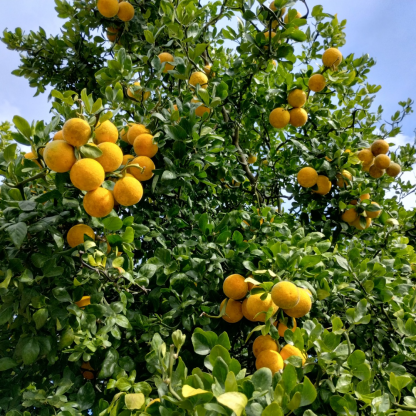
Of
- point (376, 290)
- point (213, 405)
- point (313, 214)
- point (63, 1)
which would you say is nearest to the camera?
point (213, 405)

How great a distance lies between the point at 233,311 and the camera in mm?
1622

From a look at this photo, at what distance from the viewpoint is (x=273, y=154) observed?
3.17 meters

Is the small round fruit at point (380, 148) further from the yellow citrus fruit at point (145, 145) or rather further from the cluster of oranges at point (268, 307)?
the yellow citrus fruit at point (145, 145)

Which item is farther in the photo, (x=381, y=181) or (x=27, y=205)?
(x=381, y=181)

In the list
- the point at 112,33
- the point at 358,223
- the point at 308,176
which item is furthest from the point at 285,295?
the point at 112,33

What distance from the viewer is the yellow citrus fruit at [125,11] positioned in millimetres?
2697

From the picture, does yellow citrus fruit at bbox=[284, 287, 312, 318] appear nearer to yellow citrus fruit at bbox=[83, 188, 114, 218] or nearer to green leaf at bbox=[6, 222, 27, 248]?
yellow citrus fruit at bbox=[83, 188, 114, 218]

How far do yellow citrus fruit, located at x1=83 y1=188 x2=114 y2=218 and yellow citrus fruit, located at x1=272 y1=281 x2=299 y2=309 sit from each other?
734mm

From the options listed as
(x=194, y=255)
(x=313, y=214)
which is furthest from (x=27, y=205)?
(x=313, y=214)

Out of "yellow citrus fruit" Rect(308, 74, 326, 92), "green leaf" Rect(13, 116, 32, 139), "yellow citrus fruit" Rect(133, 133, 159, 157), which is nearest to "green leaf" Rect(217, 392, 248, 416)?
"green leaf" Rect(13, 116, 32, 139)

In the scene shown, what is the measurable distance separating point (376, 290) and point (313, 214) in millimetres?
1096

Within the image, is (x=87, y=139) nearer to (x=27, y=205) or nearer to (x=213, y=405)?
(x=27, y=205)

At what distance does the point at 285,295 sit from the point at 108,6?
2.51m

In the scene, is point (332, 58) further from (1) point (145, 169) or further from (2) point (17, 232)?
(2) point (17, 232)
